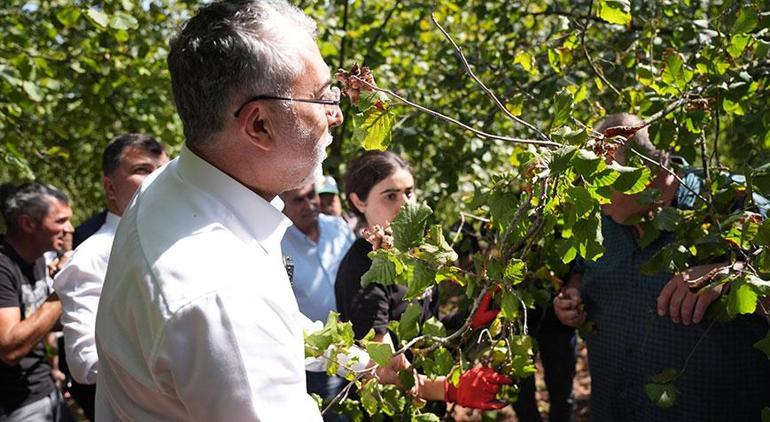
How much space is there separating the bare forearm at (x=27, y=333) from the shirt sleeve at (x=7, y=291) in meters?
0.10

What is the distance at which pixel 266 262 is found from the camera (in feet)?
4.68

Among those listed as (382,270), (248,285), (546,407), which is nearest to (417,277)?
(382,270)

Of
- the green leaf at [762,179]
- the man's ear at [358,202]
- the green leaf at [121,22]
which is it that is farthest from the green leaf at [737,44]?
the green leaf at [121,22]

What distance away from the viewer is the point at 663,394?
221 cm

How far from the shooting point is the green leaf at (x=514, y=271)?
1.95 meters

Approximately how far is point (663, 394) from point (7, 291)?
2677mm

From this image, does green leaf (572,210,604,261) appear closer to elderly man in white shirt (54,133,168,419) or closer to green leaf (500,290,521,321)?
green leaf (500,290,521,321)

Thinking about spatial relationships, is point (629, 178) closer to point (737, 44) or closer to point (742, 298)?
point (742, 298)

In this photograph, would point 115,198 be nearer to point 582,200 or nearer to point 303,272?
point 303,272

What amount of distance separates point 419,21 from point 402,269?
149 inches

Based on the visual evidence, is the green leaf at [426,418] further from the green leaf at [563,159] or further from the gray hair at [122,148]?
the gray hair at [122,148]

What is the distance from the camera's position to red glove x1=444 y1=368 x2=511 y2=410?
2225 mm

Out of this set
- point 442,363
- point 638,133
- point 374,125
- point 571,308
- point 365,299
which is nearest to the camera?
point 374,125

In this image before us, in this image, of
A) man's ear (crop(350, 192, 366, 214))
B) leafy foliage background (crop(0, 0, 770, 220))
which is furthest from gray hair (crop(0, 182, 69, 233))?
man's ear (crop(350, 192, 366, 214))
